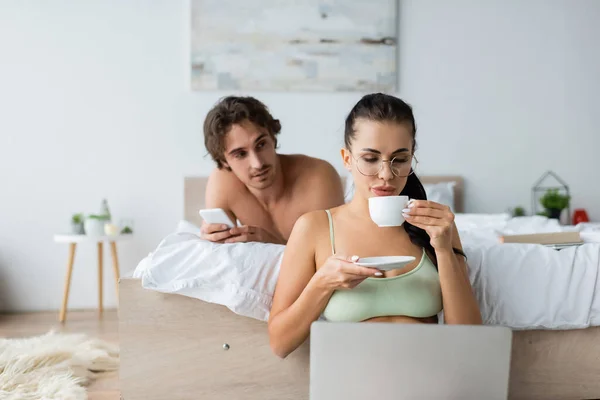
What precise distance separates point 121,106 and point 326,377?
3461mm

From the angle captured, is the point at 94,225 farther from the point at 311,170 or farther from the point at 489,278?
the point at 489,278

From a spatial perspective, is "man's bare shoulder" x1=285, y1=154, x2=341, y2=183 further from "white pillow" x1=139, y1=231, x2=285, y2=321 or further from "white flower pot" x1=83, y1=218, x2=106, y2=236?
"white flower pot" x1=83, y1=218, x2=106, y2=236

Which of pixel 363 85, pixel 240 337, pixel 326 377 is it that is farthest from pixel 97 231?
pixel 326 377

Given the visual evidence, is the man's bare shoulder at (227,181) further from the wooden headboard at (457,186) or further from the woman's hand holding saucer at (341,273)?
the wooden headboard at (457,186)

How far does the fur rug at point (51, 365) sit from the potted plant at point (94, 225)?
87 centimetres

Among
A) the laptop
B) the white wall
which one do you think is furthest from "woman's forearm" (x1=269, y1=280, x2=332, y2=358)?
the white wall

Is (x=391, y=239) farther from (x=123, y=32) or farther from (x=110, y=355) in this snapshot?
(x=123, y=32)

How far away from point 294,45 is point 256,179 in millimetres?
2412

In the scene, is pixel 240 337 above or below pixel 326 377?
below

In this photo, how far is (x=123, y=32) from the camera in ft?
13.9

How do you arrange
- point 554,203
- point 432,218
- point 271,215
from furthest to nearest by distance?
point 554,203 → point 271,215 → point 432,218

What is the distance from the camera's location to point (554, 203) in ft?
13.5

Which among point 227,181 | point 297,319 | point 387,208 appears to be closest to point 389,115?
point 387,208

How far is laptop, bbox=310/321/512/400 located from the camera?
1067 millimetres
